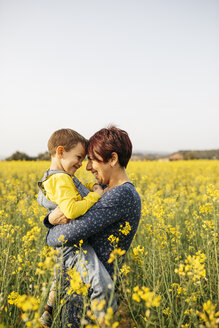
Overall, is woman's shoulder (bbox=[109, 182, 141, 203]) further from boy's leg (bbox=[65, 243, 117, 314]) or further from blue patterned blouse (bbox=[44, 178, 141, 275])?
boy's leg (bbox=[65, 243, 117, 314])

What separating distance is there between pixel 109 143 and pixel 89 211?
50 centimetres

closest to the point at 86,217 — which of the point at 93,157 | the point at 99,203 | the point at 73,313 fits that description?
the point at 99,203

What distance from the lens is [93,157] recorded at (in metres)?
1.96

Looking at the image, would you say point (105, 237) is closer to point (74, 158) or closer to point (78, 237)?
point (78, 237)

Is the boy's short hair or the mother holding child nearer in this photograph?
the mother holding child

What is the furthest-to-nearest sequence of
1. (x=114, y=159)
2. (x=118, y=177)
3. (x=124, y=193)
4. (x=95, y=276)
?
1. (x=118, y=177)
2. (x=114, y=159)
3. (x=124, y=193)
4. (x=95, y=276)

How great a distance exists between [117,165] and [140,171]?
8.90 metres

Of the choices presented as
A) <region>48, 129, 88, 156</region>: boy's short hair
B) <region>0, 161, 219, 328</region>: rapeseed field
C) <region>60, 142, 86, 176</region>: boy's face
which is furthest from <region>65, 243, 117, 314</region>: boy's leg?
<region>48, 129, 88, 156</region>: boy's short hair

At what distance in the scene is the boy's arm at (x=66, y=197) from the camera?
5.49 feet

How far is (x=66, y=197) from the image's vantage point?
172 cm

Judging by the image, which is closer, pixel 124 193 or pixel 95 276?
pixel 95 276

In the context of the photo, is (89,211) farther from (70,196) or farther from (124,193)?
(124,193)

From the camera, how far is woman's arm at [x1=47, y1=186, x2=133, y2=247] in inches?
66.1

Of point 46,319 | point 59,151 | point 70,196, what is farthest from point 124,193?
point 46,319
